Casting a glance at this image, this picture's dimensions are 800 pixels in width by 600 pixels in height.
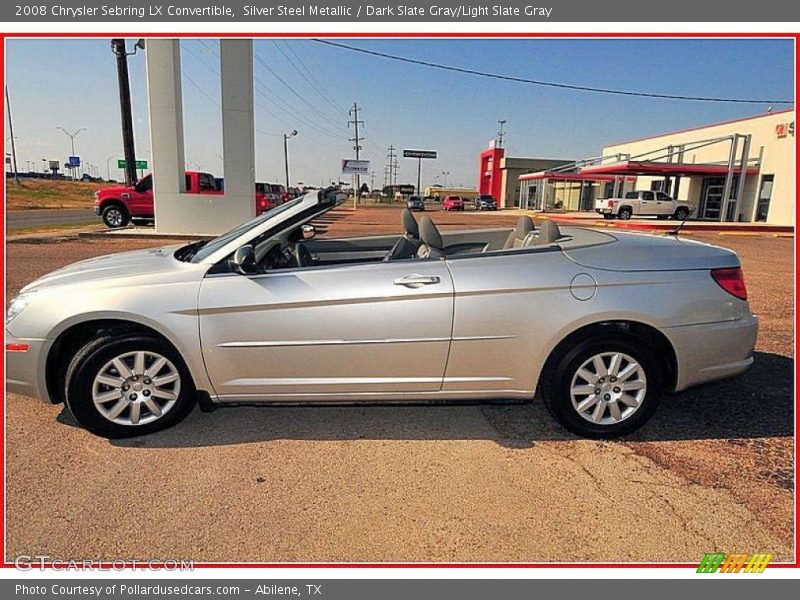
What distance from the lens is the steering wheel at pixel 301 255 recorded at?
3.97 m

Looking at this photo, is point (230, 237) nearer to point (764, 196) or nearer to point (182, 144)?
point (182, 144)

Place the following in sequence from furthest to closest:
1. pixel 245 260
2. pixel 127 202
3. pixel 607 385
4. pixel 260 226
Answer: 1. pixel 127 202
2. pixel 260 226
3. pixel 607 385
4. pixel 245 260

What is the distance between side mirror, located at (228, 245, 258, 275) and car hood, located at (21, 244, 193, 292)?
0.45 metres

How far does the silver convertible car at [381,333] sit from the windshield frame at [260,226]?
0.02 meters

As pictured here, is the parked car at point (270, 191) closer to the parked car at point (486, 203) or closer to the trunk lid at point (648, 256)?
the trunk lid at point (648, 256)

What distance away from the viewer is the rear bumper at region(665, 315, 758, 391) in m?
3.32

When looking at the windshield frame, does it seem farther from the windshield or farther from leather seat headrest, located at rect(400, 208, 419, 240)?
leather seat headrest, located at rect(400, 208, 419, 240)

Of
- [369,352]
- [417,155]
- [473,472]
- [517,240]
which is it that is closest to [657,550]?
[473,472]

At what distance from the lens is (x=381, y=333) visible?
10.4 ft

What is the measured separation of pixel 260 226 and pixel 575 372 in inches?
91.0

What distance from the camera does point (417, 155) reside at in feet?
313

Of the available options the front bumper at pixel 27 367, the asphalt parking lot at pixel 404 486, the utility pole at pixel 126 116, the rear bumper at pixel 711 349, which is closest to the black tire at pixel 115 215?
the utility pole at pixel 126 116

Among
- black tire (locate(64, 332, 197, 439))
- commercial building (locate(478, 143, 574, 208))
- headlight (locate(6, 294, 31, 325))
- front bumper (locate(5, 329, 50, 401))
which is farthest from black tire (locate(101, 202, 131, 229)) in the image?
commercial building (locate(478, 143, 574, 208))

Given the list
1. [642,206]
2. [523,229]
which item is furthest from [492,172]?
[523,229]
